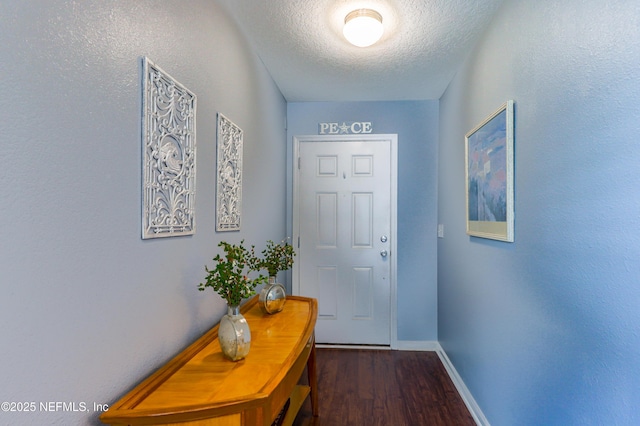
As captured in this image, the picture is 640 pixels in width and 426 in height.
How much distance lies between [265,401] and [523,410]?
1.28m

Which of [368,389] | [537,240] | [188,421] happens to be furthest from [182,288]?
[368,389]

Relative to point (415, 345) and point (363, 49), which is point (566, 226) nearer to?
point (363, 49)

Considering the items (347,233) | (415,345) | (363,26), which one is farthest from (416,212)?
(363,26)

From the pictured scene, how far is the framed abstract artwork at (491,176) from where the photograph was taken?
1.70 m

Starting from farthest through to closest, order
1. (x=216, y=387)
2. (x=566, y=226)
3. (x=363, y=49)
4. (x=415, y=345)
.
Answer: (x=415, y=345) < (x=363, y=49) < (x=566, y=226) < (x=216, y=387)

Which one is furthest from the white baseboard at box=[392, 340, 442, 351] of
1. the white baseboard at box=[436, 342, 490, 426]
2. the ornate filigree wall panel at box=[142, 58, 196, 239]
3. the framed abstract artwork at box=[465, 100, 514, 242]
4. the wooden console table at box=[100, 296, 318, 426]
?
the ornate filigree wall panel at box=[142, 58, 196, 239]

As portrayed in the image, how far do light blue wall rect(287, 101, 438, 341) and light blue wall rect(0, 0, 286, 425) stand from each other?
229cm

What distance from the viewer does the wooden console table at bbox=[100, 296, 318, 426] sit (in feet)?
3.11

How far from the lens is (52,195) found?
806 mm

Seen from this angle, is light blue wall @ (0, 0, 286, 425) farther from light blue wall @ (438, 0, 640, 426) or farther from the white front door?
the white front door

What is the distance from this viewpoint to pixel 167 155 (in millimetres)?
1267

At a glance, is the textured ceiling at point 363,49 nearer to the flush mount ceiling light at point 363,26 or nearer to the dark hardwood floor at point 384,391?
the flush mount ceiling light at point 363,26

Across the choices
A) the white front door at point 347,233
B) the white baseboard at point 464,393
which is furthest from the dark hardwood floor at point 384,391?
the white front door at point 347,233

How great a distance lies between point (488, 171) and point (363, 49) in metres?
1.15
